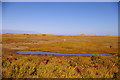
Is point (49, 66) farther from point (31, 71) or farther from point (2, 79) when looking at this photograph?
point (2, 79)

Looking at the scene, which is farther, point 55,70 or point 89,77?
point 55,70

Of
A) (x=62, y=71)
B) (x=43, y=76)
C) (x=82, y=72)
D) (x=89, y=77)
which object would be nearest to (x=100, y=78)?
(x=89, y=77)

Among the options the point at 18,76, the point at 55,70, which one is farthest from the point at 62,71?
the point at 18,76

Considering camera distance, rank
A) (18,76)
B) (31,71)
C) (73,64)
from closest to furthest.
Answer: (18,76) < (31,71) < (73,64)

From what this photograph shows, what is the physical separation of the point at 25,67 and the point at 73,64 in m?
2.69

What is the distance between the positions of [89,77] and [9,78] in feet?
10.9

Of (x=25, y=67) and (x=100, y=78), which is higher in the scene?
(x=25, y=67)

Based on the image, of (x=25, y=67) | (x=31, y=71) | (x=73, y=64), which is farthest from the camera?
(x=73, y=64)

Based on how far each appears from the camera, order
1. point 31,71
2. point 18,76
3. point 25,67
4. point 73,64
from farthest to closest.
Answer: point 73,64
point 25,67
point 31,71
point 18,76

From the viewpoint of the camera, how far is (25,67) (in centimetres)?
491

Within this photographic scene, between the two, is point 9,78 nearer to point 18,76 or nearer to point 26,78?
point 18,76

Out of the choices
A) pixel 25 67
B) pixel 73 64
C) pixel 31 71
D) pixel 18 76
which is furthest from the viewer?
pixel 73 64

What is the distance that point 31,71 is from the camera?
461 cm

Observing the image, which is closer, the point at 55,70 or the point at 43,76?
the point at 43,76
